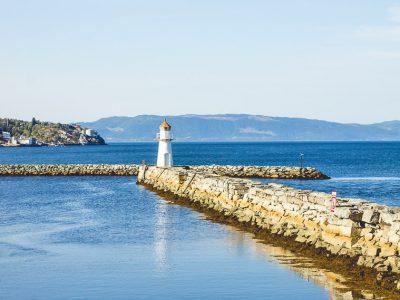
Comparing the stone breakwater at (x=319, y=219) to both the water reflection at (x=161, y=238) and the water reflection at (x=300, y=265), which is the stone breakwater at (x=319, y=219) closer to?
the water reflection at (x=300, y=265)

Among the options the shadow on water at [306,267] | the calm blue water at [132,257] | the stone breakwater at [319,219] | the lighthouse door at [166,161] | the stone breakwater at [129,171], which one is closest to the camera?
the shadow on water at [306,267]

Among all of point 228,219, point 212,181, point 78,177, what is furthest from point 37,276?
point 78,177

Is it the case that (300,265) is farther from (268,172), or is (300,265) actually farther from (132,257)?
(268,172)

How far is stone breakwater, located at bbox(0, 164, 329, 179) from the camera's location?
200 feet

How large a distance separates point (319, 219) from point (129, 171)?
45.4m

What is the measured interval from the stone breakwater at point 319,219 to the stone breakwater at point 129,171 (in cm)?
2509

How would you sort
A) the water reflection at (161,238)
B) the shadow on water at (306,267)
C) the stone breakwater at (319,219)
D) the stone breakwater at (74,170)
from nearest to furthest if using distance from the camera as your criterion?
the shadow on water at (306,267), the stone breakwater at (319,219), the water reflection at (161,238), the stone breakwater at (74,170)

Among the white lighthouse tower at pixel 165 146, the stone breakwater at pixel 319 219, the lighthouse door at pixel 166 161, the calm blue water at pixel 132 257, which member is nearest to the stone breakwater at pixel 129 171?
the lighthouse door at pixel 166 161

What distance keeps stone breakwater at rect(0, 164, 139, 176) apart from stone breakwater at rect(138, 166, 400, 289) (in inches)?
1213

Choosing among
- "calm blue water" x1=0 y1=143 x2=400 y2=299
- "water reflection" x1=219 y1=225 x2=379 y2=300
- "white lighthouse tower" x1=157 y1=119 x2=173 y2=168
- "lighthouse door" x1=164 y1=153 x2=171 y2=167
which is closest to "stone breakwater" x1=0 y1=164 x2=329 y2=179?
"lighthouse door" x1=164 y1=153 x2=171 y2=167

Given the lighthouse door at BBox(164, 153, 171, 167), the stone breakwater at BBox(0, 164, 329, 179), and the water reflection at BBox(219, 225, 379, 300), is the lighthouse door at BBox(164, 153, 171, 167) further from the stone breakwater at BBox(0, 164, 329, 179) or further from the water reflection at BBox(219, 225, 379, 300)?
the water reflection at BBox(219, 225, 379, 300)

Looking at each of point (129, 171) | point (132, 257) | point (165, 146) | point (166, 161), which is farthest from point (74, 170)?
point (132, 257)

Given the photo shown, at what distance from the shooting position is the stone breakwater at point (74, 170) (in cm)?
6606

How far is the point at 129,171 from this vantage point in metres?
66.1
